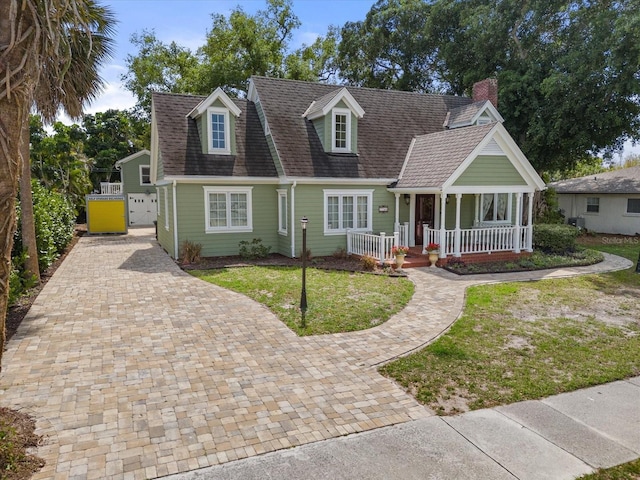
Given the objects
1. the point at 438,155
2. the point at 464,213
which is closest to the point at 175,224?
the point at 438,155

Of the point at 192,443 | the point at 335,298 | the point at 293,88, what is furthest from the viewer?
the point at 293,88

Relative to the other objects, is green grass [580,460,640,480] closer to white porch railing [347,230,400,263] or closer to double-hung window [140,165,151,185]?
white porch railing [347,230,400,263]

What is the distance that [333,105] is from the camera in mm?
17359

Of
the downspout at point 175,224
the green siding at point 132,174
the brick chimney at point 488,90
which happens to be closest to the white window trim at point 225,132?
the downspout at point 175,224

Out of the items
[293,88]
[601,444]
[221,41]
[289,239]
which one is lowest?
[601,444]

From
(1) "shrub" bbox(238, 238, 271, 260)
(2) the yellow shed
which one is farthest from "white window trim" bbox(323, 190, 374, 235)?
(2) the yellow shed

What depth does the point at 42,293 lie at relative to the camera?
11.4m

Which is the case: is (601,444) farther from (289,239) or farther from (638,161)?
(638,161)

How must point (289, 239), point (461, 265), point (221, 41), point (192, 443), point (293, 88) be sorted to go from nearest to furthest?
1. point (192, 443)
2. point (461, 265)
3. point (289, 239)
4. point (293, 88)
5. point (221, 41)

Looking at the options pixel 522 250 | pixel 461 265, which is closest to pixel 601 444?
pixel 461 265

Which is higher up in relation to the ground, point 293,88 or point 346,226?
point 293,88

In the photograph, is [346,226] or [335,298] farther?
[346,226]

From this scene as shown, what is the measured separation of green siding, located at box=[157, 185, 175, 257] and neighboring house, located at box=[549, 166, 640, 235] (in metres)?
25.0

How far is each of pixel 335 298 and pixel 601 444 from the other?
6.72 m
